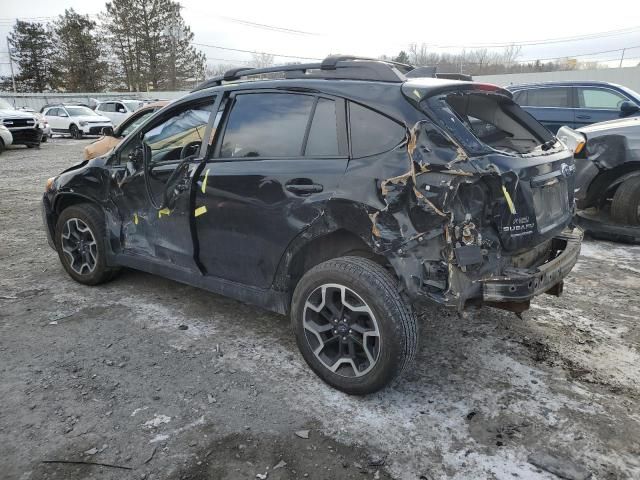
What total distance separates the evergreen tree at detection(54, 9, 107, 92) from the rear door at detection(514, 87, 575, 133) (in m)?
48.5

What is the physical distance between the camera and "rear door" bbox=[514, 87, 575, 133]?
28.7 feet

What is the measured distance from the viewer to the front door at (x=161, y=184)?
3.56m

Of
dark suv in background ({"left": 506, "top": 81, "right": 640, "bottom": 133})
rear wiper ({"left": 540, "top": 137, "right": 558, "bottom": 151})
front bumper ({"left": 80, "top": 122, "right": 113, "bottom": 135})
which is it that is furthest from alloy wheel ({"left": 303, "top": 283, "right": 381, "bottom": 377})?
front bumper ({"left": 80, "top": 122, "right": 113, "bottom": 135})

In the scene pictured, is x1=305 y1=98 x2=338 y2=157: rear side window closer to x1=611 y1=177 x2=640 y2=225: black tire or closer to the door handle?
the door handle

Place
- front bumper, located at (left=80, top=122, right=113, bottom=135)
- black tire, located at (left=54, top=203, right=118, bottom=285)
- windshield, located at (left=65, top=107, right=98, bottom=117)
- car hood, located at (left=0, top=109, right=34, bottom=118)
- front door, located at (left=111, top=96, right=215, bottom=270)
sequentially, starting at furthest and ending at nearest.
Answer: windshield, located at (left=65, top=107, right=98, bottom=117)
front bumper, located at (left=80, top=122, right=113, bottom=135)
car hood, located at (left=0, top=109, right=34, bottom=118)
black tire, located at (left=54, top=203, right=118, bottom=285)
front door, located at (left=111, top=96, right=215, bottom=270)

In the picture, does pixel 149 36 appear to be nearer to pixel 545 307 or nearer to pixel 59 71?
pixel 59 71

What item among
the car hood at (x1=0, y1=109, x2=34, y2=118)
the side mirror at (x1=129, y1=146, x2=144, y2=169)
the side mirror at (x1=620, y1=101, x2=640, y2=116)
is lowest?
the side mirror at (x1=129, y1=146, x2=144, y2=169)

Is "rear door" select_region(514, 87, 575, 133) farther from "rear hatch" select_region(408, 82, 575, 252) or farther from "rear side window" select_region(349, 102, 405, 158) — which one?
"rear side window" select_region(349, 102, 405, 158)

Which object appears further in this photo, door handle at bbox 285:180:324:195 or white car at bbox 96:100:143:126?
white car at bbox 96:100:143:126

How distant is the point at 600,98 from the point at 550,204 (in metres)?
6.93

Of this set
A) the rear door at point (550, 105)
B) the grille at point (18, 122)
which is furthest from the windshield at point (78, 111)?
the rear door at point (550, 105)

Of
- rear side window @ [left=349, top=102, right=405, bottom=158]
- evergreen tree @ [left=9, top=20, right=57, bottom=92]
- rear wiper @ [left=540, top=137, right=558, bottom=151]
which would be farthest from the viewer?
evergreen tree @ [left=9, top=20, right=57, bottom=92]

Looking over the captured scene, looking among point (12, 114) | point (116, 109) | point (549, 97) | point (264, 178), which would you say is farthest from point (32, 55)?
point (264, 178)

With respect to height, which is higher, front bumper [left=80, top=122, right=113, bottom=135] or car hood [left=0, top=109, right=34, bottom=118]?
car hood [left=0, top=109, right=34, bottom=118]
